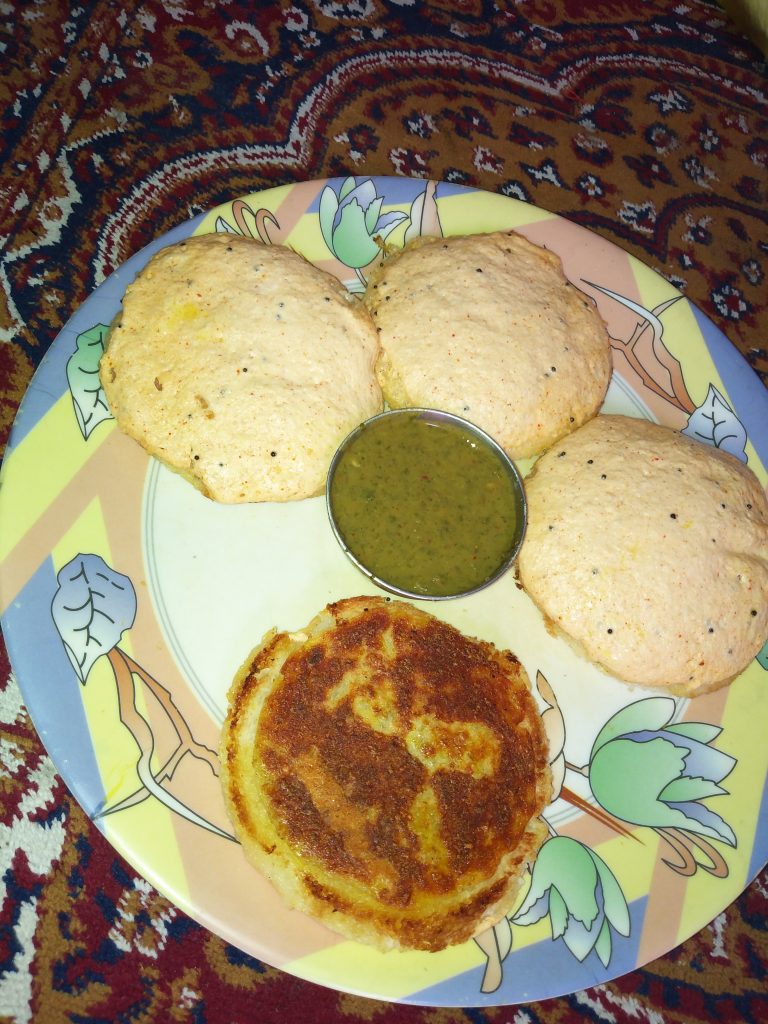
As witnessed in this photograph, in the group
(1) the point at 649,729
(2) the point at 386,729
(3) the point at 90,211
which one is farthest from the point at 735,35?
(2) the point at 386,729

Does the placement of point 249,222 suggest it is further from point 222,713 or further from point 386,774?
point 386,774

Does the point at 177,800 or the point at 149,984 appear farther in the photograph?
the point at 149,984

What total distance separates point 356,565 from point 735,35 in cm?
463

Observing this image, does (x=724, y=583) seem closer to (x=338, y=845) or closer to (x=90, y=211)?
(x=338, y=845)

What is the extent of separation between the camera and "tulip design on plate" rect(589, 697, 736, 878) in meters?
3.29

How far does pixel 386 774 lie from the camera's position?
3.03 m

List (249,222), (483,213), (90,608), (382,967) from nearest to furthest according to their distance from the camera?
(382,967) → (90,608) → (249,222) → (483,213)

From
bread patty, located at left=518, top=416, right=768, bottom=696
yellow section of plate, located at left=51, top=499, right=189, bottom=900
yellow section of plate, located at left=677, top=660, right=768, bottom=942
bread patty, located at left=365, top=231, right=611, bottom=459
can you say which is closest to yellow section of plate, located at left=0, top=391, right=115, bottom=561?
yellow section of plate, located at left=51, top=499, right=189, bottom=900

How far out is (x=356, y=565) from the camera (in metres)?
3.12

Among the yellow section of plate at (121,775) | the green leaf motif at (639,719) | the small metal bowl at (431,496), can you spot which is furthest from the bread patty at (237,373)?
the green leaf motif at (639,719)

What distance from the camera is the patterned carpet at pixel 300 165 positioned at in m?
3.25

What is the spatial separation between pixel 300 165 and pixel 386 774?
10.3 ft

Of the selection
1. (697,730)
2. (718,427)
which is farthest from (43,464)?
(718,427)

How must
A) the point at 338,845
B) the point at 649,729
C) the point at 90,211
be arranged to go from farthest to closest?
the point at 90,211, the point at 649,729, the point at 338,845
